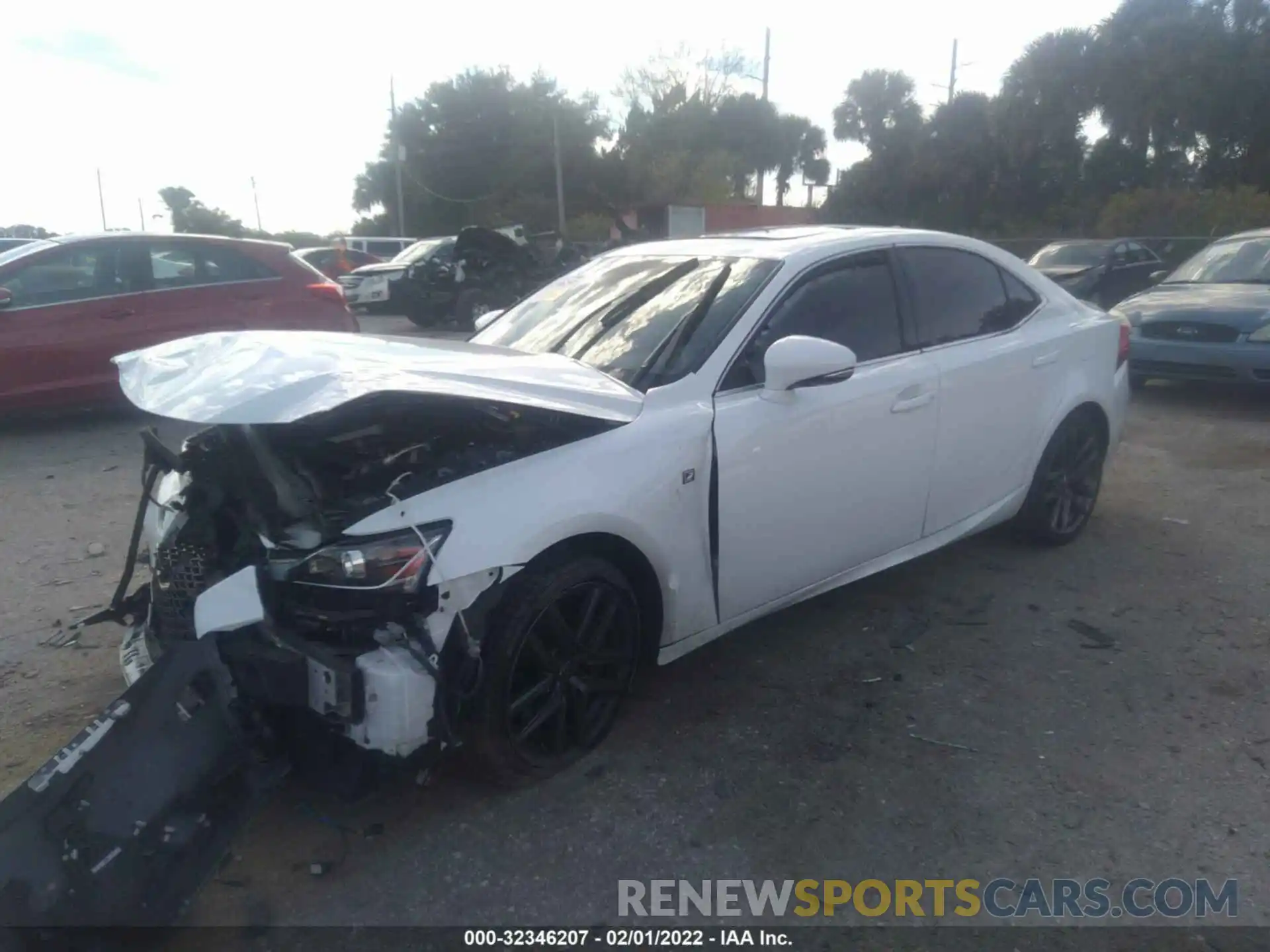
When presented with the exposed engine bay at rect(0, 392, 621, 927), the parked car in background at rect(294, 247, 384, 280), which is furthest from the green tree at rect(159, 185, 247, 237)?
the exposed engine bay at rect(0, 392, 621, 927)

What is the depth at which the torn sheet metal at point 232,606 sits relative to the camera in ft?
8.74

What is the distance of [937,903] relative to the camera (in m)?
2.64

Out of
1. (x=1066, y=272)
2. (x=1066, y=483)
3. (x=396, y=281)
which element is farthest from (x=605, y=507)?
(x=396, y=281)

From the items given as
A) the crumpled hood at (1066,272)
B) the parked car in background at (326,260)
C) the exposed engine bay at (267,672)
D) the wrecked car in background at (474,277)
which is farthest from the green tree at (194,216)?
the exposed engine bay at (267,672)

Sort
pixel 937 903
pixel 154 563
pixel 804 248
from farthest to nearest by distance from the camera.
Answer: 1. pixel 804 248
2. pixel 154 563
3. pixel 937 903

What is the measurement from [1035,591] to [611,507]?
257 cm

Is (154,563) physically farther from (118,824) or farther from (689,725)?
(689,725)

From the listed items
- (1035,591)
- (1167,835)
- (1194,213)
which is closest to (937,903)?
(1167,835)

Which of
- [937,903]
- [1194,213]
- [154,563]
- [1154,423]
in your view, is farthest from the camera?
[1194,213]

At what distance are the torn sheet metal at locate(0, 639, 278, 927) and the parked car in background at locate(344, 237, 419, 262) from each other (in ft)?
96.2

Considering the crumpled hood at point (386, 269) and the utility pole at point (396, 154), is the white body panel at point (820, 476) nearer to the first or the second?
the crumpled hood at point (386, 269)

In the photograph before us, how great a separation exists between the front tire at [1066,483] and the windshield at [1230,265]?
17.7ft

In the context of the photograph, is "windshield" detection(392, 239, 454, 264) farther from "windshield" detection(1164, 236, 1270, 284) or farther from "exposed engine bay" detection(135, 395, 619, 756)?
"exposed engine bay" detection(135, 395, 619, 756)

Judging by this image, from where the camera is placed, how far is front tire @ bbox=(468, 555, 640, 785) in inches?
113
